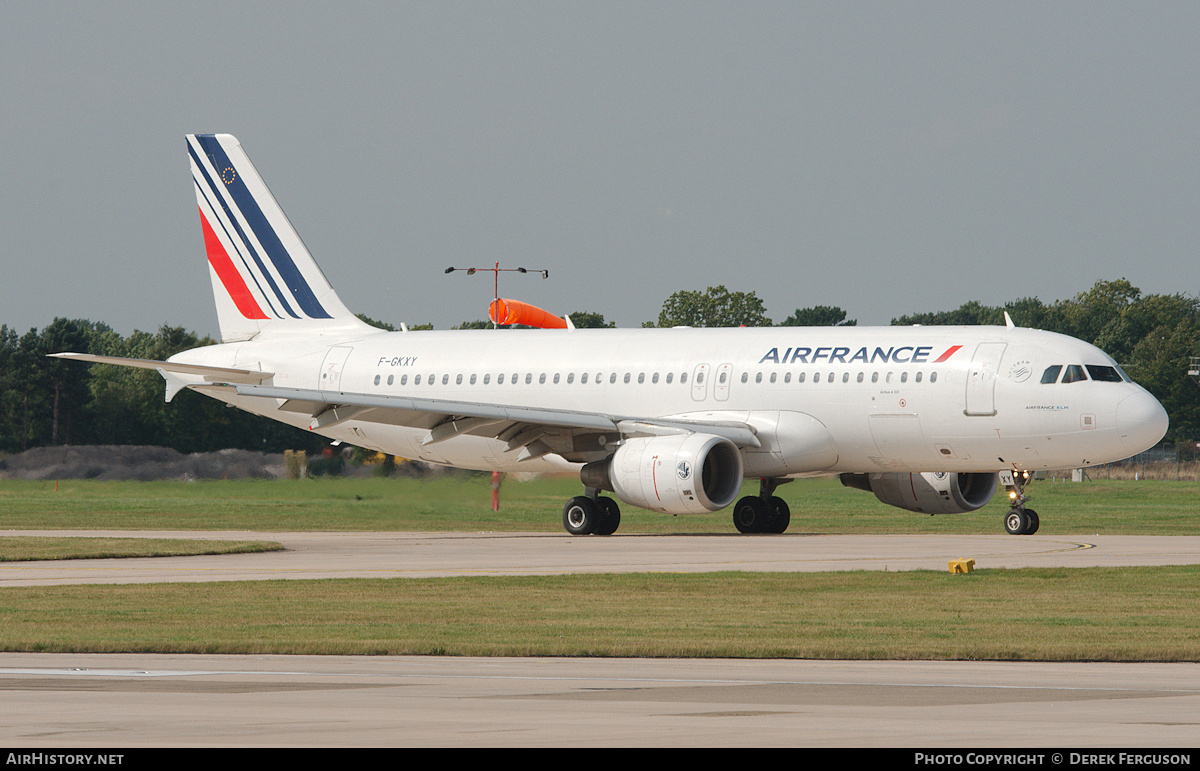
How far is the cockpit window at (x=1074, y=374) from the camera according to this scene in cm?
3228

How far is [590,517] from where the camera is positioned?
35.5 metres

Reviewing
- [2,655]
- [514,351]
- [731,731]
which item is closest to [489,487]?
[514,351]

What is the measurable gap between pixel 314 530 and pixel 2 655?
957 inches

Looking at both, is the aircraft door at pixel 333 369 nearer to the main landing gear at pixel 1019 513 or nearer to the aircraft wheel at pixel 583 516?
the aircraft wheel at pixel 583 516

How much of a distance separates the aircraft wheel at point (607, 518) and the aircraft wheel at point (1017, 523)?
299 inches

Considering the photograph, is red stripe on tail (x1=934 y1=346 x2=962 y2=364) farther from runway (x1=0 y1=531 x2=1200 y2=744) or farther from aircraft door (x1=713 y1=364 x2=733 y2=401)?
runway (x1=0 y1=531 x2=1200 y2=744)

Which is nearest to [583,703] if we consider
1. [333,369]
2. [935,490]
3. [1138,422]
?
[1138,422]

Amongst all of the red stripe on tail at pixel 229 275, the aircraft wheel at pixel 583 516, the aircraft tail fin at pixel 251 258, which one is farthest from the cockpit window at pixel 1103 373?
the red stripe on tail at pixel 229 275

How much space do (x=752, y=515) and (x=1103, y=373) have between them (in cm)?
782

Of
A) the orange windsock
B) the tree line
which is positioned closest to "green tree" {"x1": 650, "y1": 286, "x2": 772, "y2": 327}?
the tree line

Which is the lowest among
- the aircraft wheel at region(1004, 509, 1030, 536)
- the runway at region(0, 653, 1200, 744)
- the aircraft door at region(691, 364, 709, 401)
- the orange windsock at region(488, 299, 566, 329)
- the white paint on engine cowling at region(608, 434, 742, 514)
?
the aircraft wheel at region(1004, 509, 1030, 536)

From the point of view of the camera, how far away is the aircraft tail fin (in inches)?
1688

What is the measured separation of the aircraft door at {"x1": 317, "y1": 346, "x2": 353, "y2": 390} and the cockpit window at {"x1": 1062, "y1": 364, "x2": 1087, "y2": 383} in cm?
1656

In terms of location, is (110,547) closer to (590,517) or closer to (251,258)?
Result: (590,517)
